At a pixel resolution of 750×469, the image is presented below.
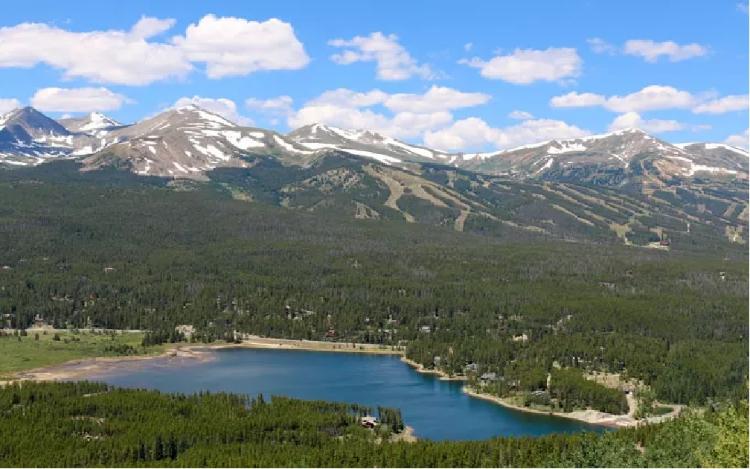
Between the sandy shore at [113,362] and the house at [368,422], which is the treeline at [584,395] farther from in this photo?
the sandy shore at [113,362]

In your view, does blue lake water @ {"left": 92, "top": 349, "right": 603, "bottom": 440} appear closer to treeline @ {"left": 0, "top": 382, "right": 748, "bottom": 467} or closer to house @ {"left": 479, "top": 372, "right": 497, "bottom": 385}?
house @ {"left": 479, "top": 372, "right": 497, "bottom": 385}

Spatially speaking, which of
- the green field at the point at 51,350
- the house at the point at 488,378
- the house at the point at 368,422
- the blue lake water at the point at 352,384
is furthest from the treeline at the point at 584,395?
the green field at the point at 51,350

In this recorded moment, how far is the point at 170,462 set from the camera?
9731 cm

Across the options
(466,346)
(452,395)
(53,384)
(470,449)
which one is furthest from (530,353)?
(53,384)

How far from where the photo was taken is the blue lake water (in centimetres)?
13038

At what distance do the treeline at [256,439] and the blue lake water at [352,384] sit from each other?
1489cm

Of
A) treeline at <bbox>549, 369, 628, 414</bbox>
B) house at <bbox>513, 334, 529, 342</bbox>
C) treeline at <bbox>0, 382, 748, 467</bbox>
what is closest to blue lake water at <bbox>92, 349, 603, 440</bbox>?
treeline at <bbox>549, 369, 628, 414</bbox>

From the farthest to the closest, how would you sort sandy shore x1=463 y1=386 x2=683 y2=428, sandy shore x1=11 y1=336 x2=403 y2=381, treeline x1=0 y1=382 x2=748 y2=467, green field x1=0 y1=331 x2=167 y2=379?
green field x1=0 y1=331 x2=167 y2=379, sandy shore x1=11 y1=336 x2=403 y2=381, sandy shore x1=463 y1=386 x2=683 y2=428, treeline x1=0 y1=382 x2=748 y2=467

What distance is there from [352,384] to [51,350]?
68.1m

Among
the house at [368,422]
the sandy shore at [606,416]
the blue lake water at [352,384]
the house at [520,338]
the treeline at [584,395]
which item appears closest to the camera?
the house at [368,422]

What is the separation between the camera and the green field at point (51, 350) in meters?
170

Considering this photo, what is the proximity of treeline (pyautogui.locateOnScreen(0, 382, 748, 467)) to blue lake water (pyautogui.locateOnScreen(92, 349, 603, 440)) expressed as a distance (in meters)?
14.9

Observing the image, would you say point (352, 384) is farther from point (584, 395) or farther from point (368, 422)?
point (584, 395)

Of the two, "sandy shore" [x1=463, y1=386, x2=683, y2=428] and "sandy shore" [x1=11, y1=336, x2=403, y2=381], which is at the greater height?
"sandy shore" [x1=11, y1=336, x2=403, y2=381]
